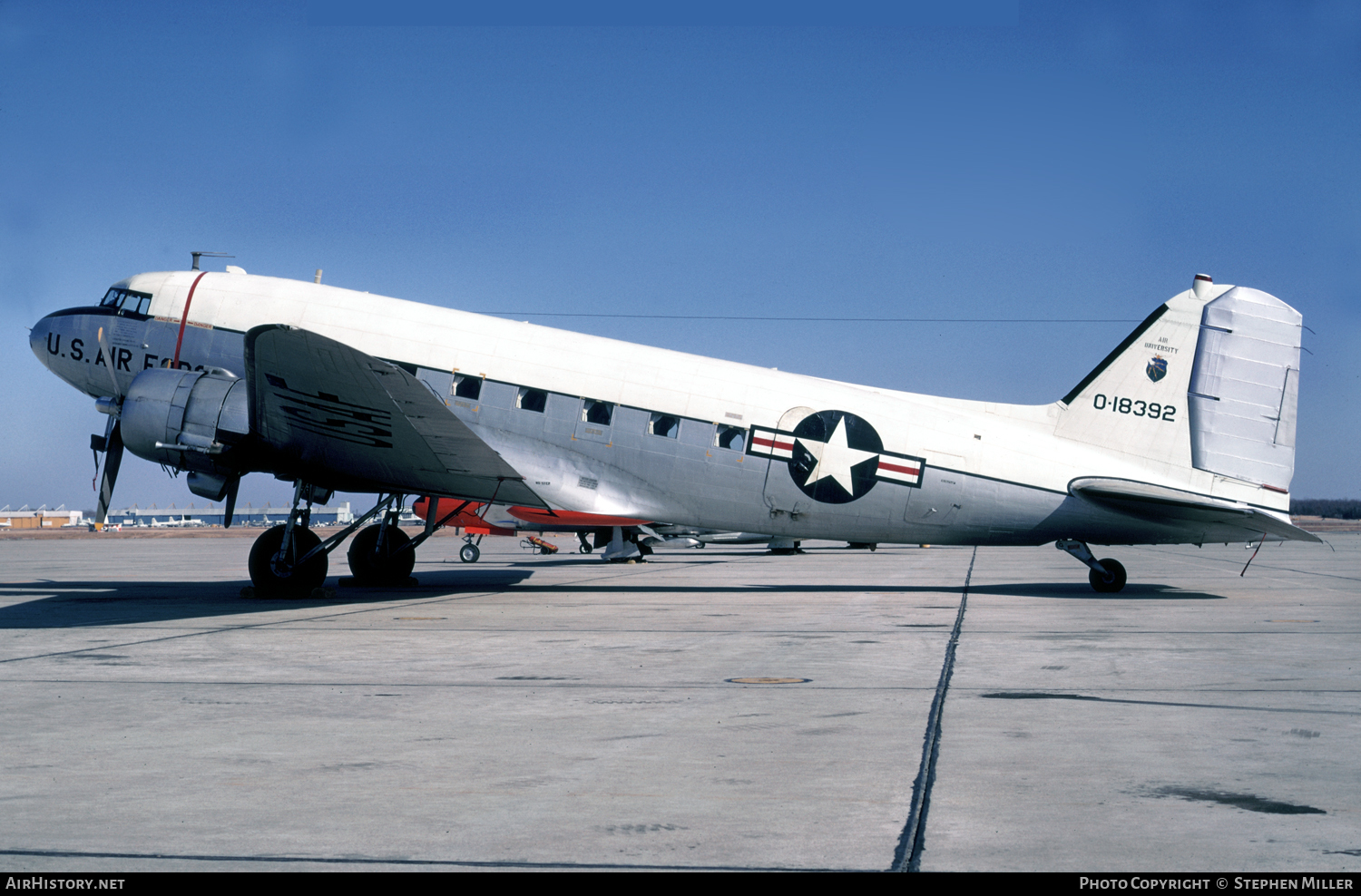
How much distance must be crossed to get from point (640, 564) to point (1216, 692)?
977 inches

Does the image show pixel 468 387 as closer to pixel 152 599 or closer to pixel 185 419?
pixel 185 419

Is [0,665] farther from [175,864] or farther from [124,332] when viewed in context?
[124,332]

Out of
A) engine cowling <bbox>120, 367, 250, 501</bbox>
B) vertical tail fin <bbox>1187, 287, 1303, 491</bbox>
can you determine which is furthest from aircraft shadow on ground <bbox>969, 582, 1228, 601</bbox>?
engine cowling <bbox>120, 367, 250, 501</bbox>

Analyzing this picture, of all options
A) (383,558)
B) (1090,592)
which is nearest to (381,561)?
(383,558)

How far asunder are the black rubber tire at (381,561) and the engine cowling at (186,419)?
4.24 m

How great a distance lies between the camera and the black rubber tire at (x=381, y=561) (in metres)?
20.7

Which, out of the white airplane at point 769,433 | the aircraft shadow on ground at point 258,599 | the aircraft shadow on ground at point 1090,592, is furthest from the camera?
the aircraft shadow on ground at point 1090,592

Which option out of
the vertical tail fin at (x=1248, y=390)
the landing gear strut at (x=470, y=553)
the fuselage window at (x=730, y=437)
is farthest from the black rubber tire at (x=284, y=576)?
the landing gear strut at (x=470, y=553)

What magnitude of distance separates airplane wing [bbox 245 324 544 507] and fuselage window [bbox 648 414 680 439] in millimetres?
2386

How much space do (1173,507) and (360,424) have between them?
1308 centimetres

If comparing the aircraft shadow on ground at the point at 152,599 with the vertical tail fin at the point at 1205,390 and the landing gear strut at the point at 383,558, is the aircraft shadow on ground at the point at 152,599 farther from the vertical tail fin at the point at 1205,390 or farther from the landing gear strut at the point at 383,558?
the vertical tail fin at the point at 1205,390

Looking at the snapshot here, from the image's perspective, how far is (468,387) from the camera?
1839cm

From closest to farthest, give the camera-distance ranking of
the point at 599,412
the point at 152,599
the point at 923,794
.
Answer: the point at 923,794, the point at 152,599, the point at 599,412
